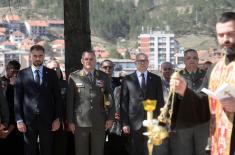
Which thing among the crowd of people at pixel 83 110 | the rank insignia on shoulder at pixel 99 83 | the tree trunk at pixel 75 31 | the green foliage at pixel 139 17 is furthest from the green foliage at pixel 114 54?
the rank insignia on shoulder at pixel 99 83

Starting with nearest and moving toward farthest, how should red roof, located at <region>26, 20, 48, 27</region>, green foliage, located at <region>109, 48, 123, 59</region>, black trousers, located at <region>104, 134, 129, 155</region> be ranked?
black trousers, located at <region>104, 134, 129, 155</region>, green foliage, located at <region>109, 48, 123, 59</region>, red roof, located at <region>26, 20, 48, 27</region>

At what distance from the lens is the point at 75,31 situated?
9.37 m

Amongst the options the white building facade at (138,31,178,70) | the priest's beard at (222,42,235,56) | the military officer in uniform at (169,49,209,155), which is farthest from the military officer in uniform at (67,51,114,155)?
the white building facade at (138,31,178,70)

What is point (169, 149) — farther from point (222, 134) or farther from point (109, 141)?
point (222, 134)

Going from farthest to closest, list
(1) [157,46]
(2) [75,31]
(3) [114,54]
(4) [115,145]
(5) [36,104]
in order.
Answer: (3) [114,54]
(1) [157,46]
(2) [75,31]
(4) [115,145]
(5) [36,104]

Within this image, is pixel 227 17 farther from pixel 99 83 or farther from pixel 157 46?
pixel 157 46

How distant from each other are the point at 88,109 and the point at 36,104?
0.79 m

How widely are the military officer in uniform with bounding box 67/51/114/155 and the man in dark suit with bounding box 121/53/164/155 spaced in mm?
291

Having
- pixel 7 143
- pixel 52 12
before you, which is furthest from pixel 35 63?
pixel 52 12

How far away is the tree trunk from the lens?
9.29 metres

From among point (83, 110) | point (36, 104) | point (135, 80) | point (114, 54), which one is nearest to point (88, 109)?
point (83, 110)

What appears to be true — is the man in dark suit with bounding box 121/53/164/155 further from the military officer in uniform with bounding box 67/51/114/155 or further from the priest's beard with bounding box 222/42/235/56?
the priest's beard with bounding box 222/42/235/56

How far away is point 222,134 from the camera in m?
4.58

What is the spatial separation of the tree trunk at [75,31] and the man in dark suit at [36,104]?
4.85ft
